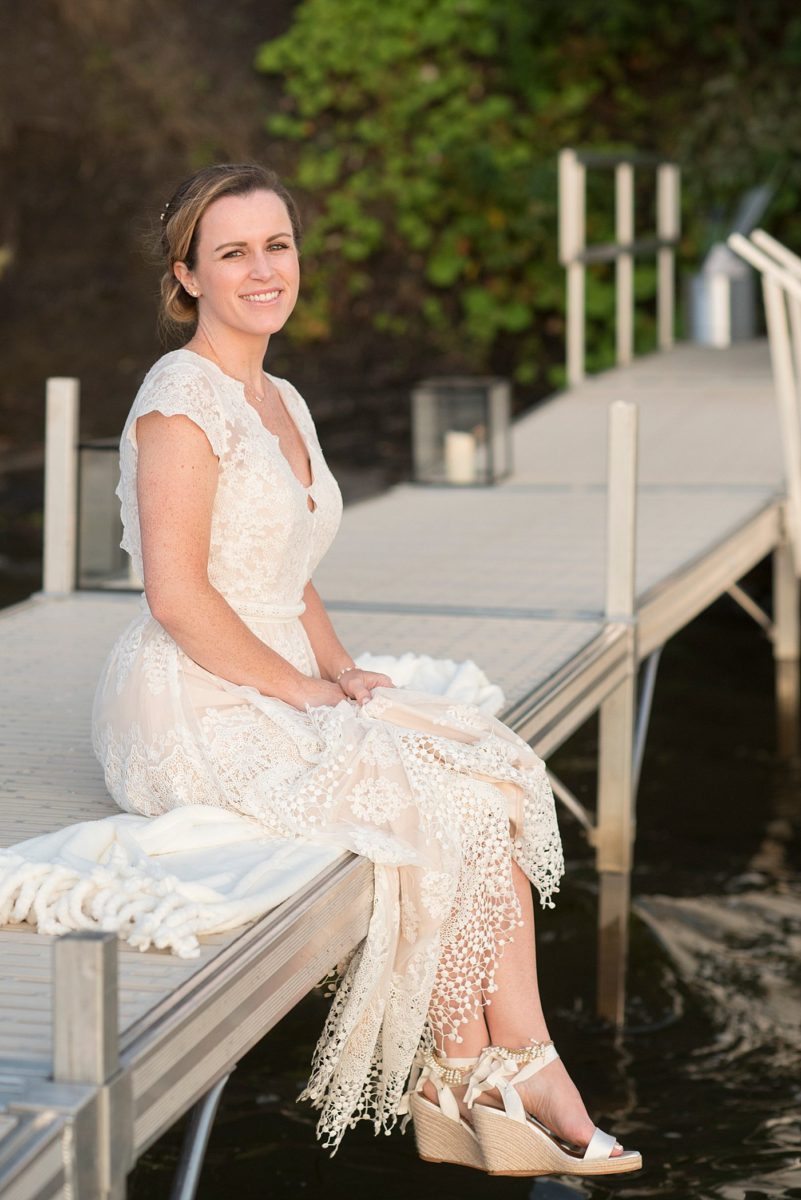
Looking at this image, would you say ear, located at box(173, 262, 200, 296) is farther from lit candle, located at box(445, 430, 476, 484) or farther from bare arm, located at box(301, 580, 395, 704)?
lit candle, located at box(445, 430, 476, 484)

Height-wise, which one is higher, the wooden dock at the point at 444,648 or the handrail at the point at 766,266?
the handrail at the point at 766,266

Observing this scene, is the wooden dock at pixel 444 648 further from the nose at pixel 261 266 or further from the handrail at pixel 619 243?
the nose at pixel 261 266

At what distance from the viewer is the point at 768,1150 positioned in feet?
10.1

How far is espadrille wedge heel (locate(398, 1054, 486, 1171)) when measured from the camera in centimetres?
240

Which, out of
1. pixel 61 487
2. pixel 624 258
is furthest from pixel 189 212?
pixel 624 258

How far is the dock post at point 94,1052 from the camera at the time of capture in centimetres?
159

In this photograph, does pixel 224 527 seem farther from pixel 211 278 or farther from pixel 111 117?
pixel 111 117

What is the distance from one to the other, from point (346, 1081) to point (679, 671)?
14.6ft

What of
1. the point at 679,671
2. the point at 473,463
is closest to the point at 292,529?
the point at 473,463

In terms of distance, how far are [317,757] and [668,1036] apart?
155cm

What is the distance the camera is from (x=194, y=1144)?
2.06m

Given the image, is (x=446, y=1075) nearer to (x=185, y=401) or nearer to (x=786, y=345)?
(x=185, y=401)

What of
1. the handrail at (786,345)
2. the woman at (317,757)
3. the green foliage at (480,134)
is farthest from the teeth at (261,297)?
the green foliage at (480,134)

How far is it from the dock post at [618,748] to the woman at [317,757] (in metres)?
1.34
